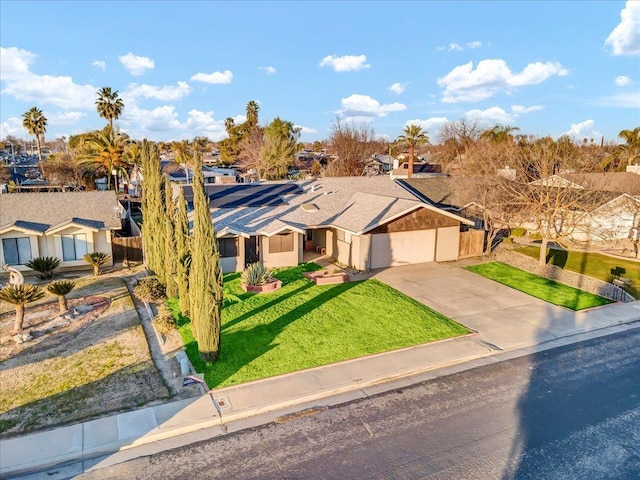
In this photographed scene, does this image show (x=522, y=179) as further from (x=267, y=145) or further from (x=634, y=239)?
(x=267, y=145)

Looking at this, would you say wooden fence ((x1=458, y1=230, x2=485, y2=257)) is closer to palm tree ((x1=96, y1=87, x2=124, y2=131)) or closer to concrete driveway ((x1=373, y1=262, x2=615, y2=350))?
concrete driveway ((x1=373, y1=262, x2=615, y2=350))

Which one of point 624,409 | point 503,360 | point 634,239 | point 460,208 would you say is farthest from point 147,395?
point 634,239

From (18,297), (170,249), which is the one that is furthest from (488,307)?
(18,297)

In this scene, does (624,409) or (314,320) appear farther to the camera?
(314,320)

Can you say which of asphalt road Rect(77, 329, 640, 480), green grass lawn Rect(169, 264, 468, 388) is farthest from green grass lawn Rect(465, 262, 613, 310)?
asphalt road Rect(77, 329, 640, 480)

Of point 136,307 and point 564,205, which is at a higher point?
point 564,205
